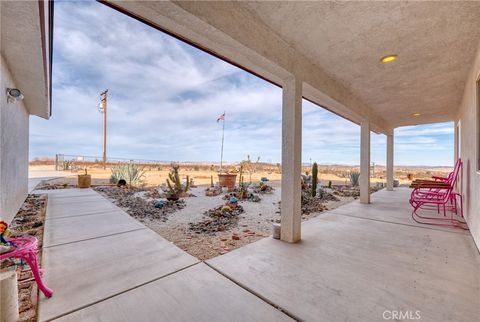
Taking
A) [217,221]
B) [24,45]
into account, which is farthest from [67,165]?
[217,221]

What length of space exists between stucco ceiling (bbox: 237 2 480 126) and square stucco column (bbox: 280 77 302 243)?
0.61 m

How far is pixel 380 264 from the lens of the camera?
7.00ft

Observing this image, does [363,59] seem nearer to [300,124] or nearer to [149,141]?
[300,124]

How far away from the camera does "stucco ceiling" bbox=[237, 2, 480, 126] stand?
1.92 m

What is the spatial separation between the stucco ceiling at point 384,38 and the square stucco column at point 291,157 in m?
0.61

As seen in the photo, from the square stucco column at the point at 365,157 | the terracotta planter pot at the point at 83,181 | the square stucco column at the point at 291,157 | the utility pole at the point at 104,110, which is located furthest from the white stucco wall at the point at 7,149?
the utility pole at the point at 104,110

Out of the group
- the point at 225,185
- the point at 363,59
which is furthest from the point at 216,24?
the point at 225,185

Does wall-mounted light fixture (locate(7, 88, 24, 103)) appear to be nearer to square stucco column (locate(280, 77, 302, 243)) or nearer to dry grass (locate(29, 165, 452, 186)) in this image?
square stucco column (locate(280, 77, 302, 243))

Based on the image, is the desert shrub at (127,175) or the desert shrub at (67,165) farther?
the desert shrub at (67,165)

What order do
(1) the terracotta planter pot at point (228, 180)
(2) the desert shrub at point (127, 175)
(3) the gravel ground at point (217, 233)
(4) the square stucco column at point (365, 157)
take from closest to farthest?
(3) the gravel ground at point (217, 233)
(4) the square stucco column at point (365, 157)
(1) the terracotta planter pot at point (228, 180)
(2) the desert shrub at point (127, 175)

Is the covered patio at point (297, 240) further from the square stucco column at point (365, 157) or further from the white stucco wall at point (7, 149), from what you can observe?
the square stucco column at point (365, 157)

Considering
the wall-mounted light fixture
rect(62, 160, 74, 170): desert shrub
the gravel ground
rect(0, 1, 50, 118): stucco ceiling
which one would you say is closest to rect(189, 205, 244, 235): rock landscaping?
the gravel ground

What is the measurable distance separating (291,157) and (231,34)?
1.60 m

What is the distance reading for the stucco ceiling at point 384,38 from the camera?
1924 mm
